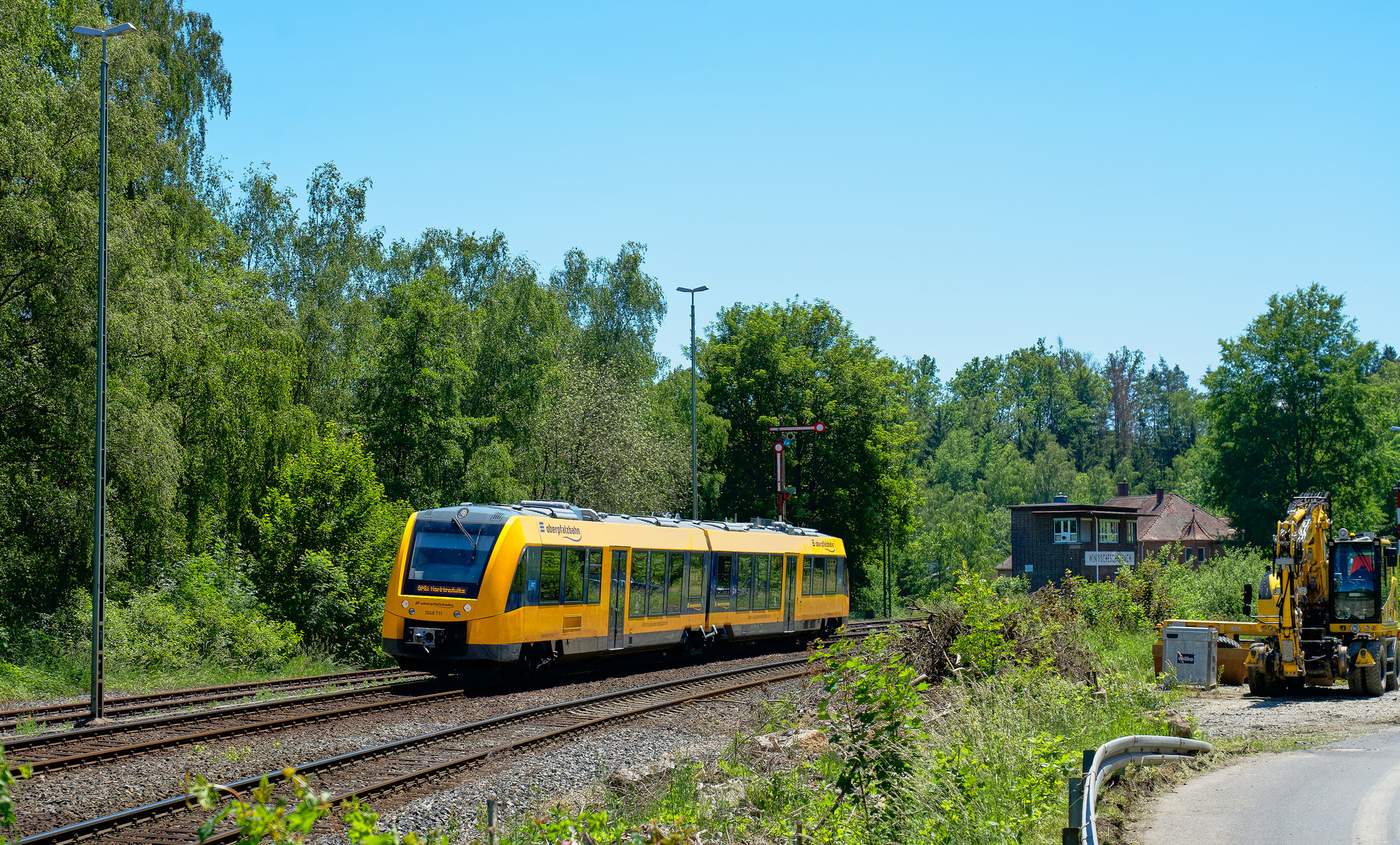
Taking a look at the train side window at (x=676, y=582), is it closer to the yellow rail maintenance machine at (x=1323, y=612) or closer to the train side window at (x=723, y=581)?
the train side window at (x=723, y=581)

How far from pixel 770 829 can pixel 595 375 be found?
36.4 metres

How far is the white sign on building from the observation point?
67.8m

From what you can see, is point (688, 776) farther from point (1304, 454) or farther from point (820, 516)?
point (1304, 454)

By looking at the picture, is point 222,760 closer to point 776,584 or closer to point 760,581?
point 760,581

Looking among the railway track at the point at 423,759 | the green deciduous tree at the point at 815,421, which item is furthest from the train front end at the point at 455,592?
the green deciduous tree at the point at 815,421

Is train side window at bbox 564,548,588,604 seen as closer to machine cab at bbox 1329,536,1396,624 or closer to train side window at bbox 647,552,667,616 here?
train side window at bbox 647,552,667,616

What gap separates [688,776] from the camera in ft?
35.3

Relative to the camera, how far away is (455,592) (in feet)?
58.4

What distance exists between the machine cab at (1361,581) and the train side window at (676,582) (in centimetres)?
1234

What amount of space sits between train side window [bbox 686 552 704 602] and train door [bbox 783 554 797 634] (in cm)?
418

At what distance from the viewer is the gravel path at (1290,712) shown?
16516mm

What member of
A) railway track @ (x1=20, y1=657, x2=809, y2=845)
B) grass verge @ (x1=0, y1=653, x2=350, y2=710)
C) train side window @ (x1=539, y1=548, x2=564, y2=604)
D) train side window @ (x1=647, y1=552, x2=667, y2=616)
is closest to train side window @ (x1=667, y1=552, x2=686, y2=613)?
train side window @ (x1=647, y1=552, x2=667, y2=616)

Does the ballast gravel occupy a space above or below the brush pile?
below

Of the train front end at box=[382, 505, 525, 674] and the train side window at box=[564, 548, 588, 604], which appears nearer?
the train front end at box=[382, 505, 525, 674]
